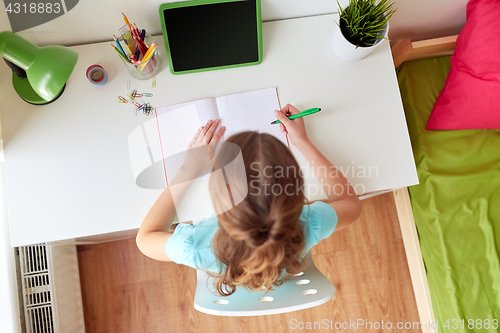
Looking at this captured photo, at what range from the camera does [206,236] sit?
31.0 inches

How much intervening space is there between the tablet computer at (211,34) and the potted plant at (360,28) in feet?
0.75

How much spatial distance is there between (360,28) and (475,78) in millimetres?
457

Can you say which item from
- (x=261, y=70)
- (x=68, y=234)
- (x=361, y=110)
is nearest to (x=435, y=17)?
(x=361, y=110)

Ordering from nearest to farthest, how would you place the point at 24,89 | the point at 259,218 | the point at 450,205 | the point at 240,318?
the point at 259,218
the point at 24,89
the point at 450,205
the point at 240,318

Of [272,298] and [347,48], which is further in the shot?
[347,48]

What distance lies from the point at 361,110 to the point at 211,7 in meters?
0.51

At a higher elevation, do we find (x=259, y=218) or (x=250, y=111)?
(x=250, y=111)

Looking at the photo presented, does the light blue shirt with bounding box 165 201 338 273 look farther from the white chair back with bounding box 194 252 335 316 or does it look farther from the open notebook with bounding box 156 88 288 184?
the open notebook with bounding box 156 88 288 184

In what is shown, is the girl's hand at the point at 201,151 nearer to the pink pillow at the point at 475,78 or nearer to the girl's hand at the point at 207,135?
the girl's hand at the point at 207,135

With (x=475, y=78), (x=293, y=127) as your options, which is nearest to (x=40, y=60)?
(x=293, y=127)

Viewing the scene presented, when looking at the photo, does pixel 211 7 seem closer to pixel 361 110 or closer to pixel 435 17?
pixel 361 110

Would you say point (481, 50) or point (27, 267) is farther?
point (27, 267)

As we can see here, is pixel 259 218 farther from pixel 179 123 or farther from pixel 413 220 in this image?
pixel 413 220

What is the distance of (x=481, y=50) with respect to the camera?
1.00 m
